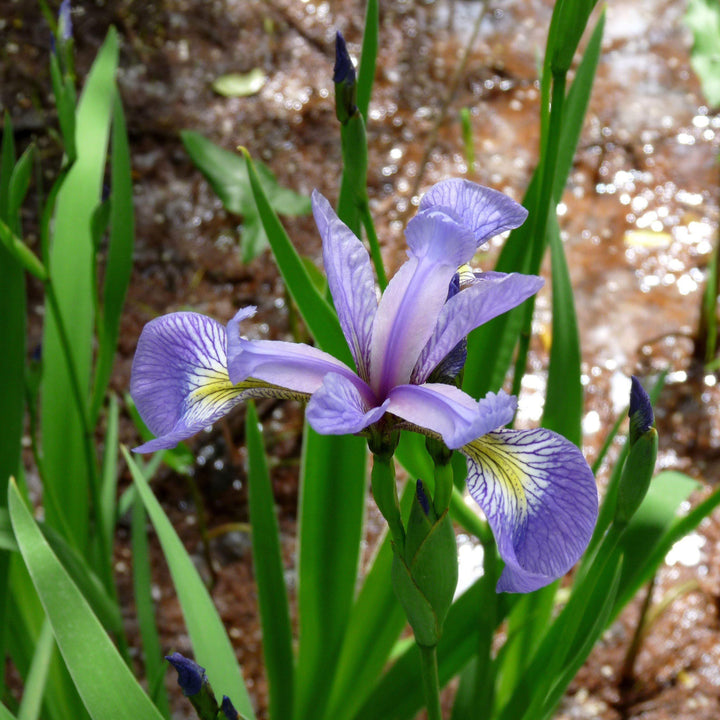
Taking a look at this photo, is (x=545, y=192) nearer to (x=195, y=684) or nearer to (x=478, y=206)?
(x=478, y=206)

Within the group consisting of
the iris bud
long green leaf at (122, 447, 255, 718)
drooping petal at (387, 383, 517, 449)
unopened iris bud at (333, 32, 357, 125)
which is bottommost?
long green leaf at (122, 447, 255, 718)

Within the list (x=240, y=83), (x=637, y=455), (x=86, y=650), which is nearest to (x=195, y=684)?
(x=86, y=650)

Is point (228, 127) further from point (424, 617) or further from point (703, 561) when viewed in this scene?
point (424, 617)

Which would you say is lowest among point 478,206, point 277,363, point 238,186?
point 277,363

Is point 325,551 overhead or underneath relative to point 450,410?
underneath

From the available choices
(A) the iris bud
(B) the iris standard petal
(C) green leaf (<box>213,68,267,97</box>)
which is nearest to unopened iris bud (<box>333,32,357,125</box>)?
(B) the iris standard petal

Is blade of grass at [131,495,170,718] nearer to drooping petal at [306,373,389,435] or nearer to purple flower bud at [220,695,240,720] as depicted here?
purple flower bud at [220,695,240,720]

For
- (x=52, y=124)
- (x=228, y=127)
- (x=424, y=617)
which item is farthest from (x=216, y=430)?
(x=424, y=617)

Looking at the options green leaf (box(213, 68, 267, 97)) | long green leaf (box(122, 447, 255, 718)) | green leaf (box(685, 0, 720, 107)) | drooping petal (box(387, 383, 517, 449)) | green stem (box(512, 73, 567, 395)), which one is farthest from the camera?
green leaf (box(213, 68, 267, 97))
